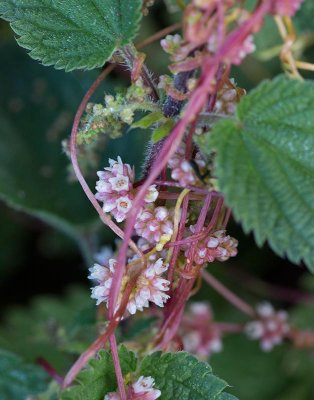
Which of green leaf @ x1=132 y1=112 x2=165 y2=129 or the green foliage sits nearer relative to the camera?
green leaf @ x1=132 y1=112 x2=165 y2=129

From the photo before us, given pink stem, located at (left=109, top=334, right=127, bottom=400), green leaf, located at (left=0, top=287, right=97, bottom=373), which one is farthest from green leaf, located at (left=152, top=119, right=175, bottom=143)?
green leaf, located at (left=0, top=287, right=97, bottom=373)

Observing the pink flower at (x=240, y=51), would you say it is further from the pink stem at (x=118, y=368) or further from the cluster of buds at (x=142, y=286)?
the pink stem at (x=118, y=368)

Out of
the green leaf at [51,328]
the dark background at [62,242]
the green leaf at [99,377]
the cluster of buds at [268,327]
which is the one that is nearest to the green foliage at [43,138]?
the dark background at [62,242]

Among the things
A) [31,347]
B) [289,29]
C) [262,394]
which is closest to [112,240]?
[31,347]

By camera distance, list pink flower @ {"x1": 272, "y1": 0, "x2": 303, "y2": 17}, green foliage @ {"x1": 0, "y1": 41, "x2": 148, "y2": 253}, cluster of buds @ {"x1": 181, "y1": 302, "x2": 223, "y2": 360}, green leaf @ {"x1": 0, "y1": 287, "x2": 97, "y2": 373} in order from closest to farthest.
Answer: pink flower @ {"x1": 272, "y1": 0, "x2": 303, "y2": 17}
green leaf @ {"x1": 0, "y1": 287, "x2": 97, "y2": 373}
cluster of buds @ {"x1": 181, "y1": 302, "x2": 223, "y2": 360}
green foliage @ {"x1": 0, "y1": 41, "x2": 148, "y2": 253}

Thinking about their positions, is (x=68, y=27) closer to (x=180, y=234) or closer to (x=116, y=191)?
(x=116, y=191)

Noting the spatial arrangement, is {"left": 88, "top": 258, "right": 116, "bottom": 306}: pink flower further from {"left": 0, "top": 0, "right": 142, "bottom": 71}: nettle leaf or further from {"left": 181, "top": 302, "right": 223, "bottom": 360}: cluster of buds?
{"left": 181, "top": 302, "right": 223, "bottom": 360}: cluster of buds
